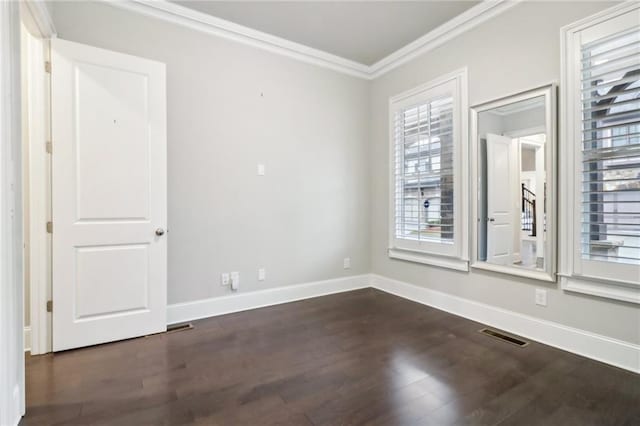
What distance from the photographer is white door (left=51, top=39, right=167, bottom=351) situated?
237cm

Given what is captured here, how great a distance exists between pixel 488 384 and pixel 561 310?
1.02 m

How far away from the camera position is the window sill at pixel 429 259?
3152mm

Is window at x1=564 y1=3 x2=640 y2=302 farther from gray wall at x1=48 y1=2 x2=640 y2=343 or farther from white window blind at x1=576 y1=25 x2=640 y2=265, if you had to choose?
gray wall at x1=48 y1=2 x2=640 y2=343

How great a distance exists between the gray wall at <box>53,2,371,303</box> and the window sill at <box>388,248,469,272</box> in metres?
0.53

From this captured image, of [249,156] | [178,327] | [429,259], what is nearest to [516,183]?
[429,259]

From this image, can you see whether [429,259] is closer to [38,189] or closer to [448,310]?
[448,310]

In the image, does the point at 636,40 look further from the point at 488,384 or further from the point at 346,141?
the point at 346,141

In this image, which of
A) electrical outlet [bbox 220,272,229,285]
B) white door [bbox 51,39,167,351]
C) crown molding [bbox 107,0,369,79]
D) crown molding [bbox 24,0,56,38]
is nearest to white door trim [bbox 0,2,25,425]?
crown molding [bbox 24,0,56,38]

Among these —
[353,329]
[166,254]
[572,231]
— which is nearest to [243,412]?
[353,329]

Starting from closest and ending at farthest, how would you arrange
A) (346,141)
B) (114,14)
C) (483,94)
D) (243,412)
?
(243,412), (114,14), (483,94), (346,141)

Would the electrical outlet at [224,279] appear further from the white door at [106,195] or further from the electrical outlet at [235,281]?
the white door at [106,195]

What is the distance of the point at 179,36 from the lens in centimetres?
296

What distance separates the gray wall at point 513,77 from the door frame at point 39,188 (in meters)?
3.43

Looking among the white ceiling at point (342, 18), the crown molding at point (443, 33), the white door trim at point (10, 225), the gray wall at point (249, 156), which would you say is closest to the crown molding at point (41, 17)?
the gray wall at point (249, 156)
